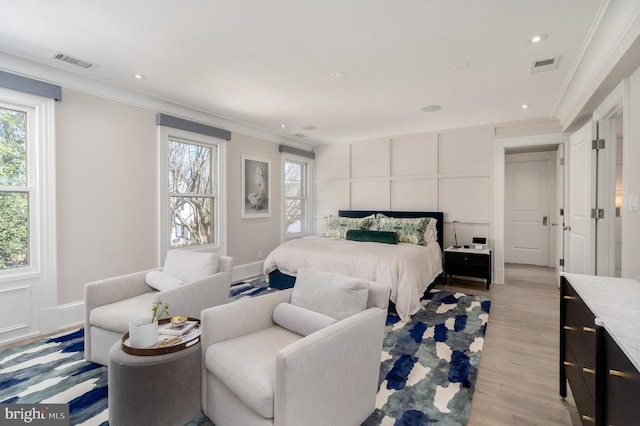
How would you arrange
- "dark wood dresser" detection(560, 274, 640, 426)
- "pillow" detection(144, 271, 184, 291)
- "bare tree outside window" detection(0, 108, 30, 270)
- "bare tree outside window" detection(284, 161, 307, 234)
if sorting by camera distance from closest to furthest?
"dark wood dresser" detection(560, 274, 640, 426), "pillow" detection(144, 271, 184, 291), "bare tree outside window" detection(0, 108, 30, 270), "bare tree outside window" detection(284, 161, 307, 234)

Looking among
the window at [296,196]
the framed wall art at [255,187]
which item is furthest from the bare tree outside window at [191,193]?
the window at [296,196]

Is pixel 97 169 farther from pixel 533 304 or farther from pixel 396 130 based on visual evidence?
pixel 533 304

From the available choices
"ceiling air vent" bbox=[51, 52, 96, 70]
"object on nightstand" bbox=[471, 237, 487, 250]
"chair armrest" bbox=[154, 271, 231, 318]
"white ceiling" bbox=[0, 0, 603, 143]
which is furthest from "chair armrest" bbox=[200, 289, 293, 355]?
"object on nightstand" bbox=[471, 237, 487, 250]

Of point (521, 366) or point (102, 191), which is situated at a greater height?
point (102, 191)

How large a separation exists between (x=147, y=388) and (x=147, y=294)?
1225 mm

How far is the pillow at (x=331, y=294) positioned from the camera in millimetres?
1806

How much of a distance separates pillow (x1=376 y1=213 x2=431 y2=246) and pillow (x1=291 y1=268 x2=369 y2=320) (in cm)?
277

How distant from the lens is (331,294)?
6.19 ft

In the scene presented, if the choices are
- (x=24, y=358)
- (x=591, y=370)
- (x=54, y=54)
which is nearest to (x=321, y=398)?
(x=591, y=370)

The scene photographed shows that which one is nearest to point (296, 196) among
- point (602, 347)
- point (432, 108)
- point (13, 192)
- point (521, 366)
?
point (432, 108)

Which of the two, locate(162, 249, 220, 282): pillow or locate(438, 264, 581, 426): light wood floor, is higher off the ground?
locate(162, 249, 220, 282): pillow

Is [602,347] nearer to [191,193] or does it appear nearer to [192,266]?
[192,266]

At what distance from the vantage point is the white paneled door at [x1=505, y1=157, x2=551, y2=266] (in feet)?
20.1

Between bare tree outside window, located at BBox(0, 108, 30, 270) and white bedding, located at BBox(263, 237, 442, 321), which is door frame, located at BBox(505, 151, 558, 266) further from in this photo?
bare tree outside window, located at BBox(0, 108, 30, 270)
